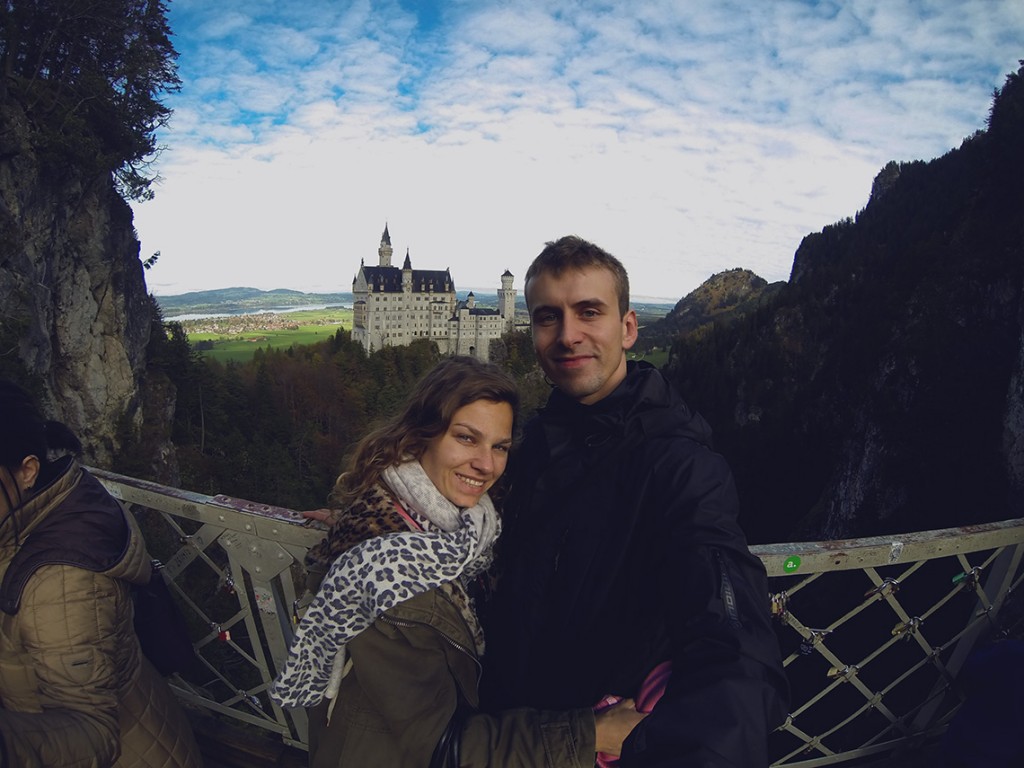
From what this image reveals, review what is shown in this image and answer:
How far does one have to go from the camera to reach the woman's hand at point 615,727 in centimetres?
158

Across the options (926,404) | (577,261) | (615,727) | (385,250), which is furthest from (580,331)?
(385,250)

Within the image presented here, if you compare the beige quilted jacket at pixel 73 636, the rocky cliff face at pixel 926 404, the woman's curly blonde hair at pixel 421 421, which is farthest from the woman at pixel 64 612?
the rocky cliff face at pixel 926 404

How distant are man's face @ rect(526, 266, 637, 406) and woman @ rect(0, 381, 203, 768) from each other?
2044 mm

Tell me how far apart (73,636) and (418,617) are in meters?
1.45

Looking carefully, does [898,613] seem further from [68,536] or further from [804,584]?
[68,536]

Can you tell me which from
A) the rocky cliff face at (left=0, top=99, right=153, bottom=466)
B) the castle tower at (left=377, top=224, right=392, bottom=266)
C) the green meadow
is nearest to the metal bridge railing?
the rocky cliff face at (left=0, top=99, right=153, bottom=466)

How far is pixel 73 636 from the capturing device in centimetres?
207

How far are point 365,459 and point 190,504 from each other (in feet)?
4.03

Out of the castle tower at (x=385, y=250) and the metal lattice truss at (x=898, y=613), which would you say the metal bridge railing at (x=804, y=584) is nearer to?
the metal lattice truss at (x=898, y=613)

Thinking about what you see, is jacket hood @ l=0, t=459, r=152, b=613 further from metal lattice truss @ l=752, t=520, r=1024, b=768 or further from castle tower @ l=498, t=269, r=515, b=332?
castle tower @ l=498, t=269, r=515, b=332

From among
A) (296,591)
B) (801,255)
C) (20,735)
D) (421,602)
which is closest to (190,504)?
(296,591)

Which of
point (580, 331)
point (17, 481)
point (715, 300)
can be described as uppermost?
point (715, 300)

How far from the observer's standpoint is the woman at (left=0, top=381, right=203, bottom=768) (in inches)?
79.4

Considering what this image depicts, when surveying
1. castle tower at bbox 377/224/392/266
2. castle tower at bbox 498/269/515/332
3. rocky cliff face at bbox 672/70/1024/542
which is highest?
castle tower at bbox 377/224/392/266
